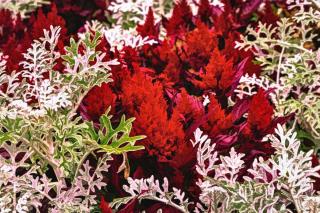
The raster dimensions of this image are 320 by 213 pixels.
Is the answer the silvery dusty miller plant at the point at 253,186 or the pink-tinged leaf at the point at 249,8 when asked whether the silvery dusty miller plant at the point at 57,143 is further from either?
the pink-tinged leaf at the point at 249,8

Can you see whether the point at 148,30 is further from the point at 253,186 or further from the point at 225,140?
the point at 253,186

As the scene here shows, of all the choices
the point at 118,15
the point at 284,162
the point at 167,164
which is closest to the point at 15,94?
the point at 167,164

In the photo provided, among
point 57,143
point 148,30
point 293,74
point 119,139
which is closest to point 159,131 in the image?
point 119,139

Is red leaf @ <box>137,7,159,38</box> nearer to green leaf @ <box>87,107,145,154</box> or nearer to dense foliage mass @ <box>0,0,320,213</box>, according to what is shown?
dense foliage mass @ <box>0,0,320,213</box>

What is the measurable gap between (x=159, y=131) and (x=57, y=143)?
29 centimetres

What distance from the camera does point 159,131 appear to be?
76.4 inches

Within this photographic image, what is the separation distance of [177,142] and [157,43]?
2.71 ft

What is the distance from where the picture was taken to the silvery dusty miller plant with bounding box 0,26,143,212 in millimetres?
1844

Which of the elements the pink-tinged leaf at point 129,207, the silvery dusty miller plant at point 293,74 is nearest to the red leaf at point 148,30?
the silvery dusty miller plant at point 293,74

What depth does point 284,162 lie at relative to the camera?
172cm

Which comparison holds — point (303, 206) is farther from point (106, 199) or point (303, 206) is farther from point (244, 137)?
point (106, 199)

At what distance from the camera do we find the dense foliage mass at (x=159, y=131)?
1812 mm

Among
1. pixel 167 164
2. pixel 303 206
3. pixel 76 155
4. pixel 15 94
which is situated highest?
pixel 15 94

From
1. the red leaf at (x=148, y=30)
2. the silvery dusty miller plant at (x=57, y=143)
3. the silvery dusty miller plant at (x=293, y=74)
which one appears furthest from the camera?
the red leaf at (x=148, y=30)
